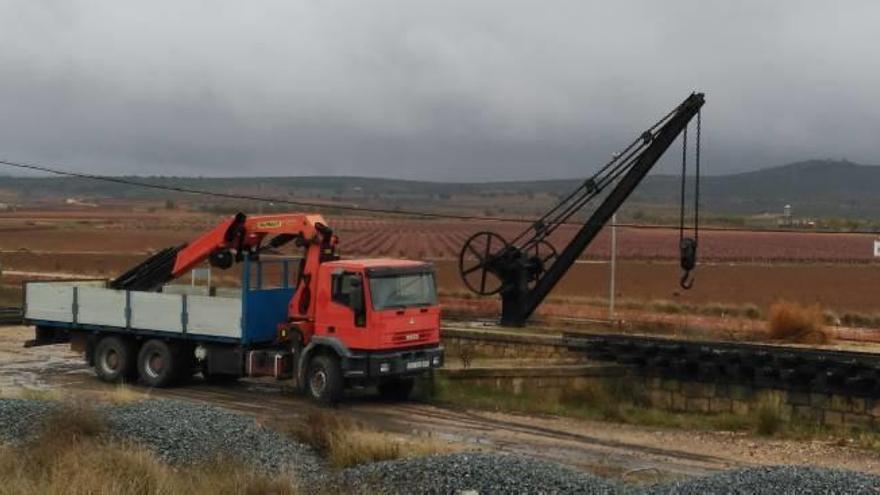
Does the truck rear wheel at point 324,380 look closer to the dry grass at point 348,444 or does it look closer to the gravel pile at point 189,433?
the dry grass at point 348,444

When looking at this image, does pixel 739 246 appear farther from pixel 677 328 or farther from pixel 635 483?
pixel 635 483

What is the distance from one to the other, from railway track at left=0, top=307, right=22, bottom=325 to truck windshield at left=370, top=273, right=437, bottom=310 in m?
18.7

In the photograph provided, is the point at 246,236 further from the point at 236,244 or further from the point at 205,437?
the point at 205,437

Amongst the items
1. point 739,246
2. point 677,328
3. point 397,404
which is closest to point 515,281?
point 677,328

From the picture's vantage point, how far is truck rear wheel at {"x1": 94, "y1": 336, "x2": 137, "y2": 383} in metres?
22.5

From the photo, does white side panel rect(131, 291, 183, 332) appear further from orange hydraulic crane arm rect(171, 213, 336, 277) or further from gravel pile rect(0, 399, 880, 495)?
gravel pile rect(0, 399, 880, 495)

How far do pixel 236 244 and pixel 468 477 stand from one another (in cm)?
1194

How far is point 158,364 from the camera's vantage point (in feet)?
72.5

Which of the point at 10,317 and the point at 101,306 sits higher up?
the point at 101,306

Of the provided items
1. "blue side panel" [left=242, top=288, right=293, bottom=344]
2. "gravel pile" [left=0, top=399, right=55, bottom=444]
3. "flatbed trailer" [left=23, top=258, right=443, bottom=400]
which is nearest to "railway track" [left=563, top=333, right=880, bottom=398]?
"flatbed trailer" [left=23, top=258, right=443, bottom=400]

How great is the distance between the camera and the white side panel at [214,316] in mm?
20844

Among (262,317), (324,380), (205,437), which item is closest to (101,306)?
(262,317)

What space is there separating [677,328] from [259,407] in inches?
611

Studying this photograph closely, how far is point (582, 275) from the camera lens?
61938mm
